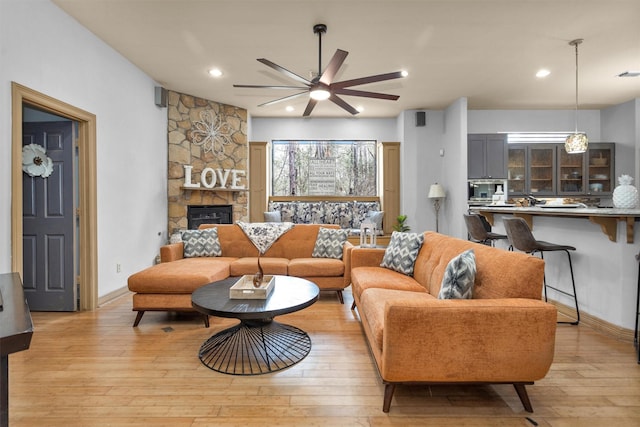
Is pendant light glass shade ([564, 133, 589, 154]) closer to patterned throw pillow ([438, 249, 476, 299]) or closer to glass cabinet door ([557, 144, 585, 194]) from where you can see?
glass cabinet door ([557, 144, 585, 194])

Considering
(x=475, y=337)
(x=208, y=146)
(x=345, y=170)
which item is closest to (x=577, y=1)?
(x=475, y=337)

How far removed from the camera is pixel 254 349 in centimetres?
240

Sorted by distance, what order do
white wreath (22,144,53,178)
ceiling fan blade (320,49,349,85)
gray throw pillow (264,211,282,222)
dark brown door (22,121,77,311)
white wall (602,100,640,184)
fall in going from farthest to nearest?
gray throw pillow (264,211,282,222)
white wall (602,100,640,184)
dark brown door (22,121,77,311)
white wreath (22,144,53,178)
ceiling fan blade (320,49,349,85)

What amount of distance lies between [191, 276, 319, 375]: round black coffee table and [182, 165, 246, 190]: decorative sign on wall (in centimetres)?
326

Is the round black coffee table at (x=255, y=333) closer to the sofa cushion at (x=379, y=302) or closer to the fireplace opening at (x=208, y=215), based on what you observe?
the sofa cushion at (x=379, y=302)

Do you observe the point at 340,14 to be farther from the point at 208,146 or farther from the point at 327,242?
the point at 208,146

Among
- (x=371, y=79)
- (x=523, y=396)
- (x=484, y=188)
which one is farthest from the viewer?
(x=484, y=188)

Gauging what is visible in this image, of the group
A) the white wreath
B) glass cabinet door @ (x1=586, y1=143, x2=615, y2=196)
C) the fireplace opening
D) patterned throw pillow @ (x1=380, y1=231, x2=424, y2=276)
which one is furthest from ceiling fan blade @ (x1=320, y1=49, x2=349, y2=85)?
glass cabinet door @ (x1=586, y1=143, x2=615, y2=196)

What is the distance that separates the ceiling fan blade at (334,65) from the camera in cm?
273

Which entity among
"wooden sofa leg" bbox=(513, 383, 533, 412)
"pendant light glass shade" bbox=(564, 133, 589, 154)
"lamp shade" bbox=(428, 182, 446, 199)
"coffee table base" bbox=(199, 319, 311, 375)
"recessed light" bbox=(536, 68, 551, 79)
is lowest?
"coffee table base" bbox=(199, 319, 311, 375)

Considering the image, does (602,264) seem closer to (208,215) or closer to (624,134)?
(624,134)

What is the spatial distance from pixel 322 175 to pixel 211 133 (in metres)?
2.45

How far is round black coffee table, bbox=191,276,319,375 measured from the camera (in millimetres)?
2066

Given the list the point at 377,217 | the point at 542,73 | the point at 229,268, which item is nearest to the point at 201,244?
the point at 229,268
